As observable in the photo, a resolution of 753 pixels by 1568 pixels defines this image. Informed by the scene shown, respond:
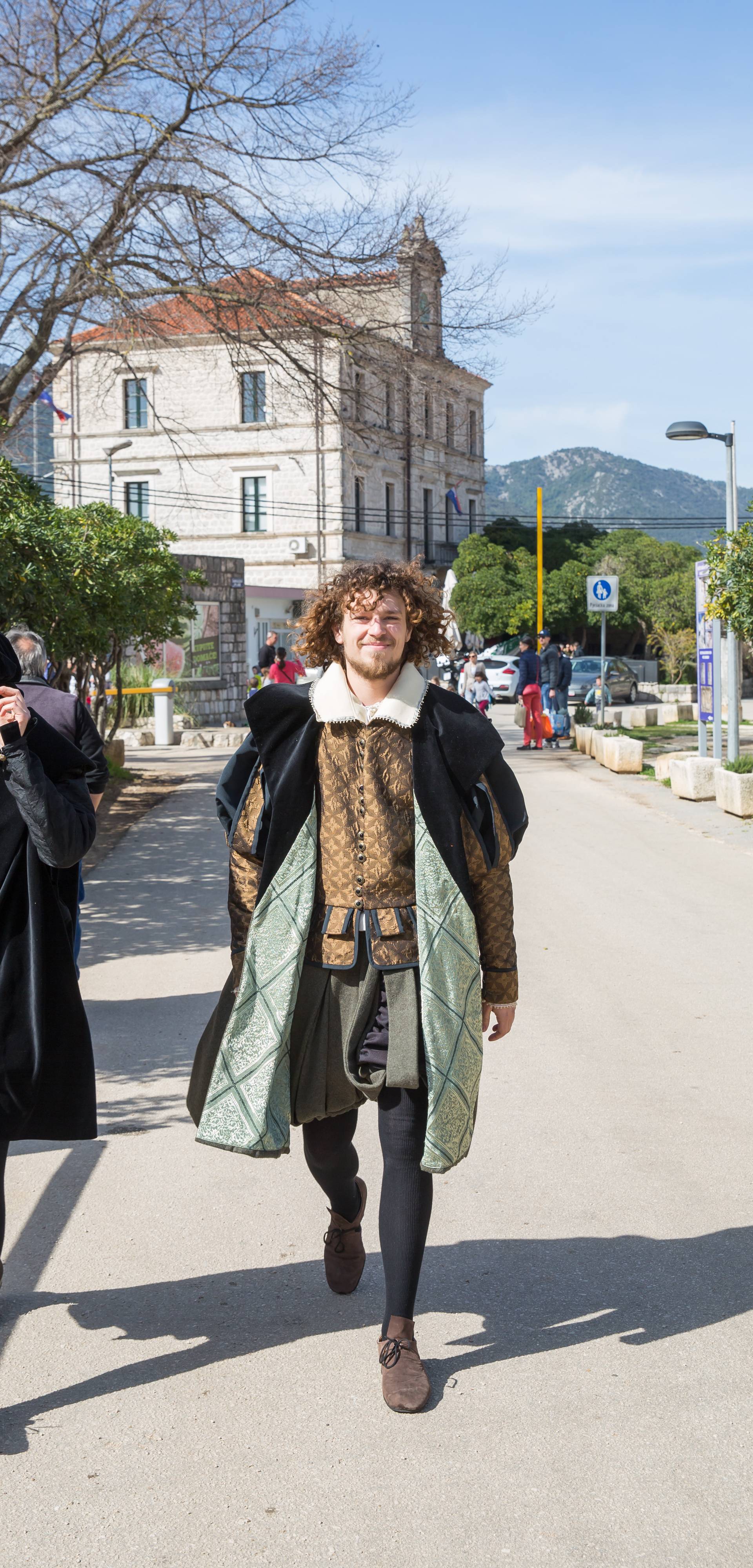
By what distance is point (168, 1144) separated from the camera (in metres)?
4.87

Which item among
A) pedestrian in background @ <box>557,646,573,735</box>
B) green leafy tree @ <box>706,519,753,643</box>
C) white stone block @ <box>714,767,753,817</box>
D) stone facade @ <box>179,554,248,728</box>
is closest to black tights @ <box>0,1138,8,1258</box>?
white stone block @ <box>714,767,753,817</box>

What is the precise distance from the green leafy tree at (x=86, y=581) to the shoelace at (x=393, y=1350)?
27.7 ft

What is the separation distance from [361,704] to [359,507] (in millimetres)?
60413

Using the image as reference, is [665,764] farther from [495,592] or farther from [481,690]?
[495,592]

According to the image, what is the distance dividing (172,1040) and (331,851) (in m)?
3.19

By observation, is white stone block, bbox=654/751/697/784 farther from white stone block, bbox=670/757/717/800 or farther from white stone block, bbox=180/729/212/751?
white stone block, bbox=180/729/212/751

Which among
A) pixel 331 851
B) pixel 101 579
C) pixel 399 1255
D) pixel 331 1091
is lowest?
pixel 399 1255

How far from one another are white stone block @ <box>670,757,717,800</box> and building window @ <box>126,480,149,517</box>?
4870 cm

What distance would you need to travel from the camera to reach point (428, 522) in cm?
7025

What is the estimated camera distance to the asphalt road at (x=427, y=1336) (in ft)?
8.77

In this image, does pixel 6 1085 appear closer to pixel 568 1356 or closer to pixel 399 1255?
pixel 399 1255

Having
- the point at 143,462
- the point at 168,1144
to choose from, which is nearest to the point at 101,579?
the point at 168,1144

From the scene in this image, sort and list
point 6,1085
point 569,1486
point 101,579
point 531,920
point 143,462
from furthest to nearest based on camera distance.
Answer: point 143,462
point 101,579
point 531,920
point 6,1085
point 569,1486

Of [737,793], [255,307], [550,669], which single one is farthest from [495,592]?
[737,793]
